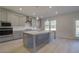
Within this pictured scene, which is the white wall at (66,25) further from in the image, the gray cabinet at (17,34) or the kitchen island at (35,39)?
the gray cabinet at (17,34)

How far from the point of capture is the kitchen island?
10.0 feet

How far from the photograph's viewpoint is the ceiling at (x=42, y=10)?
2.96 meters

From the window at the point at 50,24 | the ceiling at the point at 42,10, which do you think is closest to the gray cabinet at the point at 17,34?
the ceiling at the point at 42,10

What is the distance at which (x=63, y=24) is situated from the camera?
3195mm

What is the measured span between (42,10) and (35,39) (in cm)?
90

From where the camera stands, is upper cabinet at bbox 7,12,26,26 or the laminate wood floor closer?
the laminate wood floor

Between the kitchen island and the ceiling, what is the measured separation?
0.55 meters

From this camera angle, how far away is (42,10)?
305cm

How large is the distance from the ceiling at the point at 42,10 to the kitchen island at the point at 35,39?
0.55m

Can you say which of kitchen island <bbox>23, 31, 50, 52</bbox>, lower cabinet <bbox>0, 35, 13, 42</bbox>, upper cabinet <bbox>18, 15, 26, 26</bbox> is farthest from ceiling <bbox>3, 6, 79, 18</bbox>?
lower cabinet <bbox>0, 35, 13, 42</bbox>

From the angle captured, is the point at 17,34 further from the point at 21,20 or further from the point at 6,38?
the point at 21,20

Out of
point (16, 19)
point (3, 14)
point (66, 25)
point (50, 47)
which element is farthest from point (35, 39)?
point (3, 14)

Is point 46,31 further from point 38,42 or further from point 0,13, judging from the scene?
point 0,13

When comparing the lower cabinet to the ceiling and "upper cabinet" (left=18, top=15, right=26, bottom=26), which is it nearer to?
"upper cabinet" (left=18, top=15, right=26, bottom=26)
